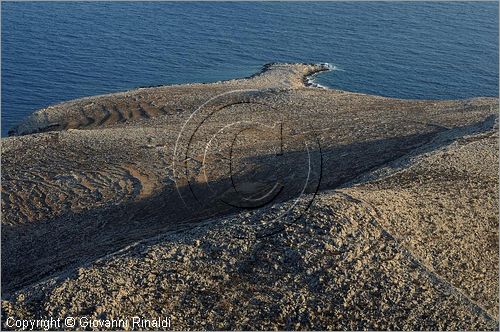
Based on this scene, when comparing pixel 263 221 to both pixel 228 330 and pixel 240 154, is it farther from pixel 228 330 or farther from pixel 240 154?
pixel 240 154

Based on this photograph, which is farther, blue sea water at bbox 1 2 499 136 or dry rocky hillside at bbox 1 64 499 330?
blue sea water at bbox 1 2 499 136

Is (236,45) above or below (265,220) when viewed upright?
below

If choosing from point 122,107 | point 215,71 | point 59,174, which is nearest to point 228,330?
point 59,174

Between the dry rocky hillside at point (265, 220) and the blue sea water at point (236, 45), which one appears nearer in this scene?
the dry rocky hillside at point (265, 220)

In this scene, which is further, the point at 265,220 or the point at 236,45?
the point at 236,45
